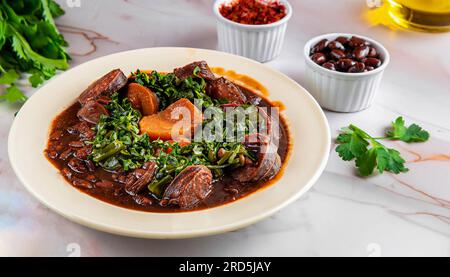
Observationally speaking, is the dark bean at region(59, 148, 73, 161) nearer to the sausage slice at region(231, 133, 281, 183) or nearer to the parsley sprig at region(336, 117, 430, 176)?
the sausage slice at region(231, 133, 281, 183)

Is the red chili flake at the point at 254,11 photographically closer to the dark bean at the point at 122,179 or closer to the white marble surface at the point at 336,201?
the white marble surface at the point at 336,201

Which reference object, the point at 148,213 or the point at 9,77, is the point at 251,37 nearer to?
the point at 9,77

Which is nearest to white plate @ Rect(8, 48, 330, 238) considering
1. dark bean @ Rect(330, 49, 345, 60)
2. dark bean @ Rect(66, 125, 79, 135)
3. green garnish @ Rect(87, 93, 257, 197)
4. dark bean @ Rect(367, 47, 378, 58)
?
dark bean @ Rect(66, 125, 79, 135)

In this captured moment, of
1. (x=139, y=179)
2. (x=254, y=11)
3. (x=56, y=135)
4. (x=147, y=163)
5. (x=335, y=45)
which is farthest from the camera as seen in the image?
(x=254, y=11)

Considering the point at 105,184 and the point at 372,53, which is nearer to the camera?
the point at 105,184

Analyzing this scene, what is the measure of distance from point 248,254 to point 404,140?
1693mm

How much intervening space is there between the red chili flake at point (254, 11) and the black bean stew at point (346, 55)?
0.56 meters

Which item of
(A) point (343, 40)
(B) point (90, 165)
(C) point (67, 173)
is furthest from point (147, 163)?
(A) point (343, 40)

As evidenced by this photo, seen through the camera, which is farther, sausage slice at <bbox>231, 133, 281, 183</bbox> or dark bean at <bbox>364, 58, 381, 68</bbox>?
dark bean at <bbox>364, 58, 381, 68</bbox>

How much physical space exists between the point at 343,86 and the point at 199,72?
3.75 feet

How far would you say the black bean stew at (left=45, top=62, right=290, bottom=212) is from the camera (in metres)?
3.51

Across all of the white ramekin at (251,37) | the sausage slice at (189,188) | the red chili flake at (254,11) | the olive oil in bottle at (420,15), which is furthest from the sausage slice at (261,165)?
the olive oil in bottle at (420,15)

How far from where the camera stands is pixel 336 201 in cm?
397

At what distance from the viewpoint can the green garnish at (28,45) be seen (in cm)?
488
